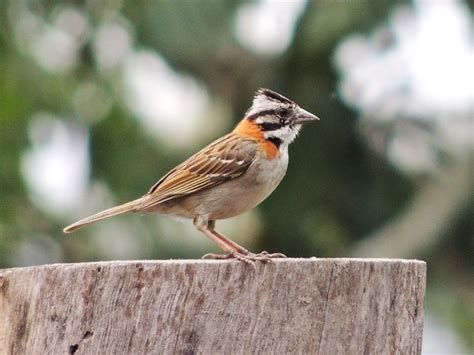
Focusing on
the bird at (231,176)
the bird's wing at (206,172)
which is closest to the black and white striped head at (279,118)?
the bird at (231,176)

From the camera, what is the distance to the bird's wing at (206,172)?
8.64 meters

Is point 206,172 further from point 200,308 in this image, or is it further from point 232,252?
point 200,308

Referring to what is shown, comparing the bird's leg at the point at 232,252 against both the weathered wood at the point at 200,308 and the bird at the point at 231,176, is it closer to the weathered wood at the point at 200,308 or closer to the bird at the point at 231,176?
the bird at the point at 231,176

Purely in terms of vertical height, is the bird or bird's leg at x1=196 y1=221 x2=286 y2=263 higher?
the bird

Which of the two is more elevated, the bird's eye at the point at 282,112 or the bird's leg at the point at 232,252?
the bird's eye at the point at 282,112

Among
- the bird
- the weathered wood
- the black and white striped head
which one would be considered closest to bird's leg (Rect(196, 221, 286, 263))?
the bird

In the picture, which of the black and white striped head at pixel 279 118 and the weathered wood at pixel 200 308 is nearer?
the weathered wood at pixel 200 308

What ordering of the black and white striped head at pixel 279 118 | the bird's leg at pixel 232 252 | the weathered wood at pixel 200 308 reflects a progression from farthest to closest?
the black and white striped head at pixel 279 118 → the bird's leg at pixel 232 252 → the weathered wood at pixel 200 308

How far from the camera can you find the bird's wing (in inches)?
340

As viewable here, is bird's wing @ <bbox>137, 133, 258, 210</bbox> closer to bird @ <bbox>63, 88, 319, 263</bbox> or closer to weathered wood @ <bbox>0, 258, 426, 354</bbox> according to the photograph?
bird @ <bbox>63, 88, 319, 263</bbox>

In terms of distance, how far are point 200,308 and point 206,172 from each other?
3263 millimetres

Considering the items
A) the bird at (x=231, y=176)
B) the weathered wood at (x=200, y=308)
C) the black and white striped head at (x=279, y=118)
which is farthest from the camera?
the black and white striped head at (x=279, y=118)

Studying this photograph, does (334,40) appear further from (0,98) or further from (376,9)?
(0,98)

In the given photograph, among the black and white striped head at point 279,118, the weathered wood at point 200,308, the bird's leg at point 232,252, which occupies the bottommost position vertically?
the weathered wood at point 200,308
